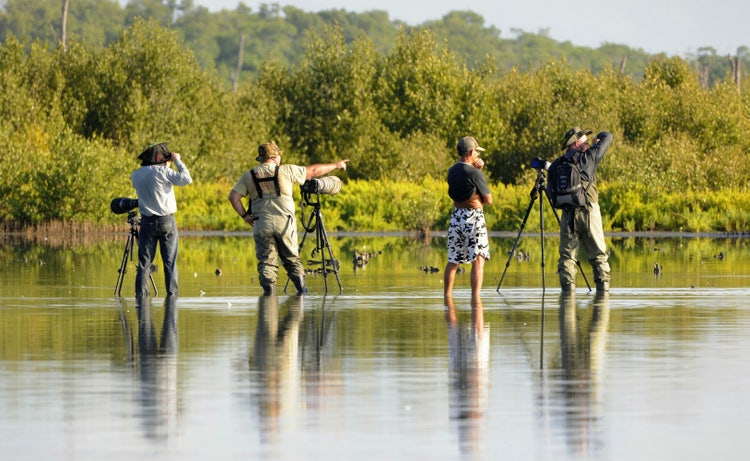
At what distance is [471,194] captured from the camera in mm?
20391

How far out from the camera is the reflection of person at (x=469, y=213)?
2033cm

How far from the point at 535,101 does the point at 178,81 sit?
65.5 ft

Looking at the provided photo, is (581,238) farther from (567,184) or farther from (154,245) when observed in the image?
(154,245)

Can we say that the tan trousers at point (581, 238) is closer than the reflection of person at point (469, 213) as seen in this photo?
No

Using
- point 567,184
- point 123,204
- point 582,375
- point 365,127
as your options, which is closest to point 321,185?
point 123,204

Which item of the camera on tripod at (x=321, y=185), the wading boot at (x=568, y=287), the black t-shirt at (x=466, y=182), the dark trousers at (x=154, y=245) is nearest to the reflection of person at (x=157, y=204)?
the dark trousers at (x=154, y=245)

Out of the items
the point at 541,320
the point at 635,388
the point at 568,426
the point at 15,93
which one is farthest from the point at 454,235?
the point at 15,93

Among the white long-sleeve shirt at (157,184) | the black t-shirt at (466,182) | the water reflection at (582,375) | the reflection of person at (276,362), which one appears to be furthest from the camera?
the white long-sleeve shirt at (157,184)

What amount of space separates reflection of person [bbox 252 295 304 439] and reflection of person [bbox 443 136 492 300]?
2.08 m

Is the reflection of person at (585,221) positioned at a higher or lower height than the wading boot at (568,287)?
higher

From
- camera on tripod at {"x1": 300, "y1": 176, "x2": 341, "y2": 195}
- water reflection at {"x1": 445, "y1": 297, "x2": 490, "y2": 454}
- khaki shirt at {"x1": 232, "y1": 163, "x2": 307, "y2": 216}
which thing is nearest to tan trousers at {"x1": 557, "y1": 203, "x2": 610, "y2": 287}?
camera on tripod at {"x1": 300, "y1": 176, "x2": 341, "y2": 195}

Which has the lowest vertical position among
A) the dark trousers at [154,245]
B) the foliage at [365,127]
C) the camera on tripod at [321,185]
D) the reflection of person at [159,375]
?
the reflection of person at [159,375]

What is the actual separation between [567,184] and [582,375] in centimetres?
904

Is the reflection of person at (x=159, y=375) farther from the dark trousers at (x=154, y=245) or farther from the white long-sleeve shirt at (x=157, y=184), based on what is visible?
the white long-sleeve shirt at (x=157, y=184)
